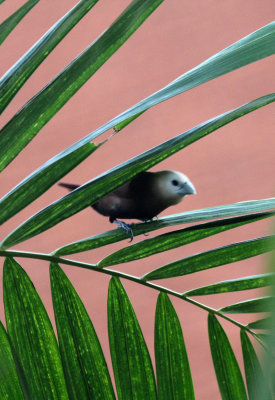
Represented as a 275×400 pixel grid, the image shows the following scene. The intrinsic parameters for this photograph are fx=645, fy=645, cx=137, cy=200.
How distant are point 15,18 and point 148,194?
0.84 feet

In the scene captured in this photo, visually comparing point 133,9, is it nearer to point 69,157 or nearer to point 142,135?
point 69,157

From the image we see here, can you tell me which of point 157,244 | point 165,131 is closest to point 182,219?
point 157,244

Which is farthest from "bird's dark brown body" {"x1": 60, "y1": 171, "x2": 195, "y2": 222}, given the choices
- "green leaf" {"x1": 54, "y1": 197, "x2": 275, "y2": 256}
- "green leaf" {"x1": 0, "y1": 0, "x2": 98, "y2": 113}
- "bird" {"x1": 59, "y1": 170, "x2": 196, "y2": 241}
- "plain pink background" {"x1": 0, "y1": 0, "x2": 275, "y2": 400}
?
"plain pink background" {"x1": 0, "y1": 0, "x2": 275, "y2": 400}

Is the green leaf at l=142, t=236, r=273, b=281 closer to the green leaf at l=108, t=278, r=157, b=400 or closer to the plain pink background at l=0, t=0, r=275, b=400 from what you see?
the green leaf at l=108, t=278, r=157, b=400

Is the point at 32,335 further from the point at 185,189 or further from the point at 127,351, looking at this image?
the point at 185,189

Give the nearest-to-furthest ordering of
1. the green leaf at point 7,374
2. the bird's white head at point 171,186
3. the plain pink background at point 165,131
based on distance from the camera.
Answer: the green leaf at point 7,374 → the bird's white head at point 171,186 → the plain pink background at point 165,131

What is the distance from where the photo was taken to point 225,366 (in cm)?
55

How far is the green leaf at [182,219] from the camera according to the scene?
16.9 inches

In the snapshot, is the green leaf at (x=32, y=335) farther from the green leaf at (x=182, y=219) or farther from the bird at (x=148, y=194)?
the bird at (x=148, y=194)

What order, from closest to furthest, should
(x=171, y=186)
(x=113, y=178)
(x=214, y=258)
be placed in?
(x=113, y=178), (x=214, y=258), (x=171, y=186)

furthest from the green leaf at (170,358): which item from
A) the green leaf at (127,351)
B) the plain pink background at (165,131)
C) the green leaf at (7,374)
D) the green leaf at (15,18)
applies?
the plain pink background at (165,131)

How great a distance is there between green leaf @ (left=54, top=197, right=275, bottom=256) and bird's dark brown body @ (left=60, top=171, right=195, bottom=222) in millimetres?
115

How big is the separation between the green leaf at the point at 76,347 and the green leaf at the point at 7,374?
0.13 ft

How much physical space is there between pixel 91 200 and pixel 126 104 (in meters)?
1.94
